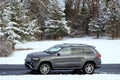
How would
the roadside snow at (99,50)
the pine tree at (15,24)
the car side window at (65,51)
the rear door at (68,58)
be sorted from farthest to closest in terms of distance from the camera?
the pine tree at (15,24), the roadside snow at (99,50), the car side window at (65,51), the rear door at (68,58)

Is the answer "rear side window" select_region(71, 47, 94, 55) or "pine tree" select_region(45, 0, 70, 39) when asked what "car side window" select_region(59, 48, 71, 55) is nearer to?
"rear side window" select_region(71, 47, 94, 55)

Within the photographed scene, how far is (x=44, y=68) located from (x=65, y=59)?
1.34 metres

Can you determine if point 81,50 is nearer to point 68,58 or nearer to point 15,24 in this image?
point 68,58

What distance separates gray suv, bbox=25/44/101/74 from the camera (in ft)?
67.7

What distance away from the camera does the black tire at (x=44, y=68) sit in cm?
2059

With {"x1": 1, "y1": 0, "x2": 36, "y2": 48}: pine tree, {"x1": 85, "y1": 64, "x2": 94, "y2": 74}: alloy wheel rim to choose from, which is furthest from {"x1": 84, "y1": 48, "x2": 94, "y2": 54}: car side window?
{"x1": 1, "y1": 0, "x2": 36, "y2": 48}: pine tree

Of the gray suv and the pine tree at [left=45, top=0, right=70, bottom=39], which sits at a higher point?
the pine tree at [left=45, top=0, right=70, bottom=39]

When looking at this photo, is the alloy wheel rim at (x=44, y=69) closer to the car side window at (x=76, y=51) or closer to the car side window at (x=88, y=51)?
the car side window at (x=76, y=51)

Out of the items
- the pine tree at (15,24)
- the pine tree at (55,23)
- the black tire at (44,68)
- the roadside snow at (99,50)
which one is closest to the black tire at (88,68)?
the black tire at (44,68)

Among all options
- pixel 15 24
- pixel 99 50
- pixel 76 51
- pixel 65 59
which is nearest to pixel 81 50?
pixel 76 51

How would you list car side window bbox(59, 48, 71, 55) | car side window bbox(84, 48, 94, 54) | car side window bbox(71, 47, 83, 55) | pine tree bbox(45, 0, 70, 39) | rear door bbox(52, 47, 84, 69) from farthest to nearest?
pine tree bbox(45, 0, 70, 39) < car side window bbox(84, 48, 94, 54) < car side window bbox(71, 47, 83, 55) < car side window bbox(59, 48, 71, 55) < rear door bbox(52, 47, 84, 69)

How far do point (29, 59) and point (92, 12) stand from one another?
3323cm

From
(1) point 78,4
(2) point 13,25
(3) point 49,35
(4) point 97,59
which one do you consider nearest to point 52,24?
(3) point 49,35

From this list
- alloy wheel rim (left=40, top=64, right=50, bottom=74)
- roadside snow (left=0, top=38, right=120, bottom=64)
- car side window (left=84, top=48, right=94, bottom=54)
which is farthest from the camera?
roadside snow (left=0, top=38, right=120, bottom=64)
